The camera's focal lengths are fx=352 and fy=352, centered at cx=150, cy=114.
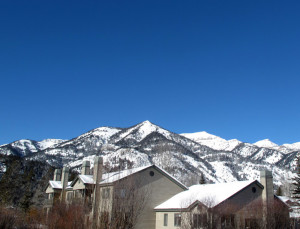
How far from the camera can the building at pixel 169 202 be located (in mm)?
25491

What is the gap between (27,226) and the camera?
23.7 m

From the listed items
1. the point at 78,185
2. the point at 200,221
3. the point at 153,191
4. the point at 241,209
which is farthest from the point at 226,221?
the point at 78,185

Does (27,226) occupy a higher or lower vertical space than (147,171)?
lower

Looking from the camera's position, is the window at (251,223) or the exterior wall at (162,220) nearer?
the window at (251,223)

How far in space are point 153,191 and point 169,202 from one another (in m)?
2.32

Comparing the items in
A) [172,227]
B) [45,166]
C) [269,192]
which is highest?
[45,166]

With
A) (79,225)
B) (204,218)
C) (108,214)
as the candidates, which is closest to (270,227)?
(204,218)

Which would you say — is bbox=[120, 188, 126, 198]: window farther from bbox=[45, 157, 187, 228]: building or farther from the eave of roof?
the eave of roof

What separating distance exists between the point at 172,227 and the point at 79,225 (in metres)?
17.0

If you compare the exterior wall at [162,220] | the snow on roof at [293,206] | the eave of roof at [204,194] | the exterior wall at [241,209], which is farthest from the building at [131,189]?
the snow on roof at [293,206]

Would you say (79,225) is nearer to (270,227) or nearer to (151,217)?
(270,227)

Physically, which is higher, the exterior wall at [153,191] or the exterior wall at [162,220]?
the exterior wall at [153,191]

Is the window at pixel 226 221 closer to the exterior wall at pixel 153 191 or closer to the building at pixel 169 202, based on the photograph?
the building at pixel 169 202

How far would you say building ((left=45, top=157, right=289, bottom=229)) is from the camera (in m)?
25.5
